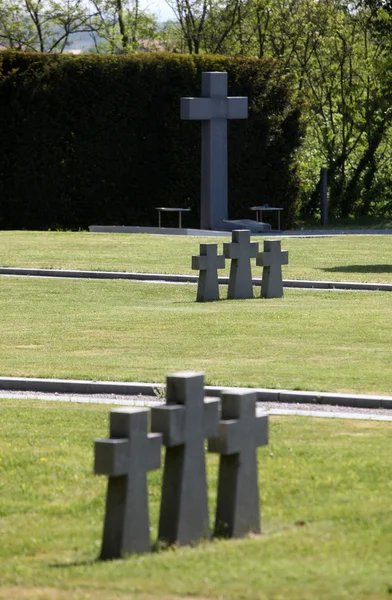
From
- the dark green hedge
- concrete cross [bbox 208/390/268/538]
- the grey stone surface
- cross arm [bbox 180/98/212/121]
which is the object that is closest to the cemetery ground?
concrete cross [bbox 208/390/268/538]

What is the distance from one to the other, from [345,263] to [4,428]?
48.8 feet

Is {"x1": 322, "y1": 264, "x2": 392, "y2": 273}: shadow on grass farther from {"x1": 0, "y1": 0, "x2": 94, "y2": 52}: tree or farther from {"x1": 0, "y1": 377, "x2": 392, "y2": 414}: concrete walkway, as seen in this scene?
{"x1": 0, "y1": 0, "x2": 94, "y2": 52}: tree

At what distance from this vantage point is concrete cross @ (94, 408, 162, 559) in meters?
5.93

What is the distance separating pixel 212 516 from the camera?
7.02 metres

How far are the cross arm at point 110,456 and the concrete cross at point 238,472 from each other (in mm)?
627

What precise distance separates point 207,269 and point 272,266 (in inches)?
41.3

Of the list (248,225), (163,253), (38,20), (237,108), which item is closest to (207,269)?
(163,253)

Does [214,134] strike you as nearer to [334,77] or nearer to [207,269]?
[334,77]

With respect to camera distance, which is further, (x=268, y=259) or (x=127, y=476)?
(x=268, y=259)

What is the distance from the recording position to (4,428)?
9.55 metres

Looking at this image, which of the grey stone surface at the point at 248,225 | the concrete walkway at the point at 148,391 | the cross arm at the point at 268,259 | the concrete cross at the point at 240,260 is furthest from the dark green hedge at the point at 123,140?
the concrete walkway at the point at 148,391

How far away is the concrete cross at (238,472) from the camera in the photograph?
642cm

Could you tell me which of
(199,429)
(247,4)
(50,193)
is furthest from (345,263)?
(247,4)

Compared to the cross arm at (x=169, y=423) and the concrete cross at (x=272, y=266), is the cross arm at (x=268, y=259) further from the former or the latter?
the cross arm at (x=169, y=423)
